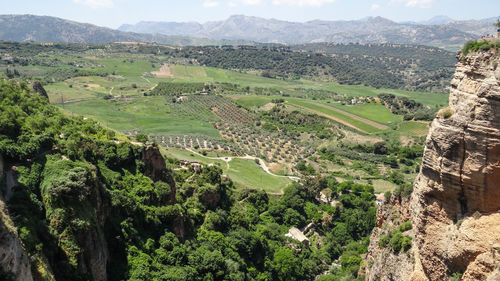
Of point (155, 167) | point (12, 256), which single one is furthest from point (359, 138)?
point (12, 256)

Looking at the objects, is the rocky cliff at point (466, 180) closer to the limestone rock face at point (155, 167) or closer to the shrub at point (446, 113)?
the shrub at point (446, 113)

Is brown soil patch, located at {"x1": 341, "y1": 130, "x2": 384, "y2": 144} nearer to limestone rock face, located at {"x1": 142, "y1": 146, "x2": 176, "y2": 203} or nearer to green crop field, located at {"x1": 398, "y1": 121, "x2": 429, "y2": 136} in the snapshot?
green crop field, located at {"x1": 398, "y1": 121, "x2": 429, "y2": 136}

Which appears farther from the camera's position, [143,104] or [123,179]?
[143,104]

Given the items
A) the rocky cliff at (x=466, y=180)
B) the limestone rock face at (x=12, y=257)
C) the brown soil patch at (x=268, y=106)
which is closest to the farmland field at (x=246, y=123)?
the brown soil patch at (x=268, y=106)

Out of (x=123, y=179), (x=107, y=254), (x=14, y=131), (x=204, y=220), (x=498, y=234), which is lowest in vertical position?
(x=204, y=220)

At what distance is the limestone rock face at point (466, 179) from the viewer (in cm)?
2084

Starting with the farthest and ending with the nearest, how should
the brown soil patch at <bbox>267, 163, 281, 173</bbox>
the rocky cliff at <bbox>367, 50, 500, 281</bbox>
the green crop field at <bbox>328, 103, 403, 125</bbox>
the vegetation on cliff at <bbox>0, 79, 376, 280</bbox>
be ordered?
the green crop field at <bbox>328, 103, 403, 125</bbox>
the brown soil patch at <bbox>267, 163, 281, 173</bbox>
the vegetation on cliff at <bbox>0, 79, 376, 280</bbox>
the rocky cliff at <bbox>367, 50, 500, 281</bbox>

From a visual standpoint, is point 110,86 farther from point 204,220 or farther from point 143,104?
point 204,220

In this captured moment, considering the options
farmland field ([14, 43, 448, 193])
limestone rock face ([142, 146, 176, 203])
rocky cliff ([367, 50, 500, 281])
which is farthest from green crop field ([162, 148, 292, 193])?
rocky cliff ([367, 50, 500, 281])

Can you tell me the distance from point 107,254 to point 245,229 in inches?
1012

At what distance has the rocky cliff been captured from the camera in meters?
20.8

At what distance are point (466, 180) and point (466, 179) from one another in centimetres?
9

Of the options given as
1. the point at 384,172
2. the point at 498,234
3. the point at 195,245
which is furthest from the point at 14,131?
the point at 384,172

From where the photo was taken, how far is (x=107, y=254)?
30.6 metres
